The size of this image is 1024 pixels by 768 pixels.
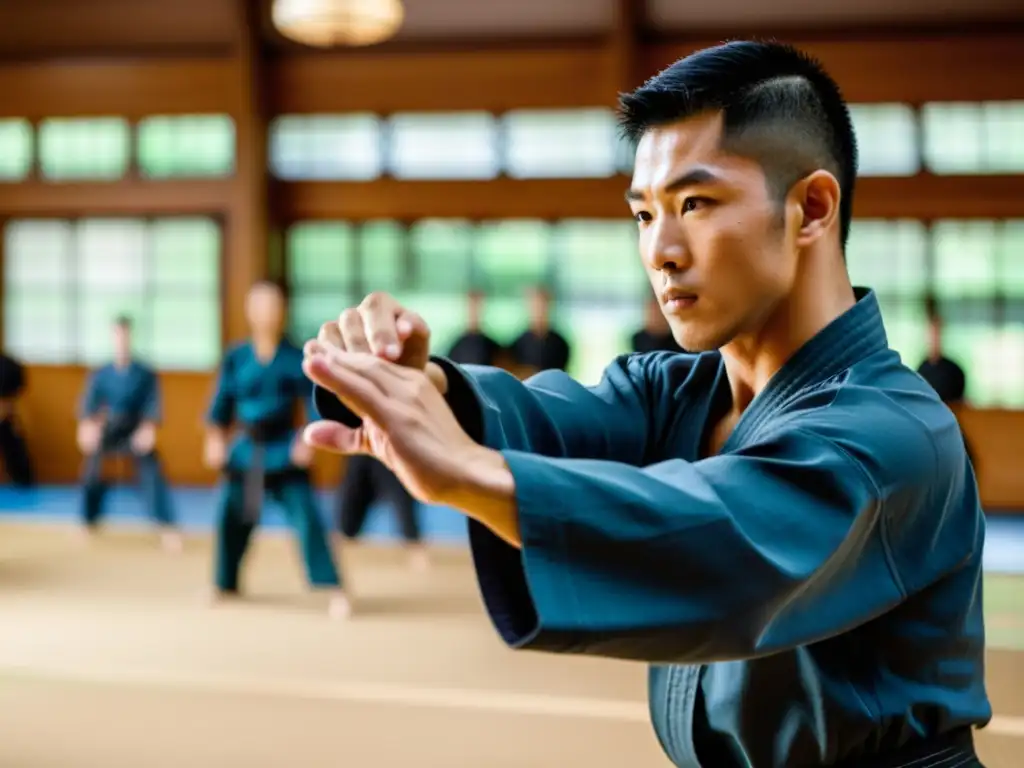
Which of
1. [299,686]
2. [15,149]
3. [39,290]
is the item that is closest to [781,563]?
[299,686]

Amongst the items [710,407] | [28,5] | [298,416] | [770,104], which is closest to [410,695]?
[710,407]

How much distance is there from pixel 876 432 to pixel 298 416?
9485mm

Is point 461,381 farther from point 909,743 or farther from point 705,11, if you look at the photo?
point 705,11

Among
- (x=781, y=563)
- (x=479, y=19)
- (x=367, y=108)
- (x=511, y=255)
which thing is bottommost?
(x=781, y=563)

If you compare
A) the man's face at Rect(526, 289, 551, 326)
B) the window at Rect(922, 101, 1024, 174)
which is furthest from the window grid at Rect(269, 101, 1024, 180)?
the man's face at Rect(526, 289, 551, 326)

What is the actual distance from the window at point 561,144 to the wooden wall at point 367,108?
0.38ft

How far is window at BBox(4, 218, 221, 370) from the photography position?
1020 cm

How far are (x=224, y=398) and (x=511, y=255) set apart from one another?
4.69 metres

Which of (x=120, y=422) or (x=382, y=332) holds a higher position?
(x=382, y=332)

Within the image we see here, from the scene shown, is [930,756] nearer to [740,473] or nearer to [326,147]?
[740,473]

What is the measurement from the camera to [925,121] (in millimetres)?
9031

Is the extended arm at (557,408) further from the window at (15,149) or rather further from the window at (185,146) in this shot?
the window at (15,149)

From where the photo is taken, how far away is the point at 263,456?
535 cm

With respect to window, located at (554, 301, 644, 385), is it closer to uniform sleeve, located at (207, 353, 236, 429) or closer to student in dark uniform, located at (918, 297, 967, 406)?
student in dark uniform, located at (918, 297, 967, 406)
